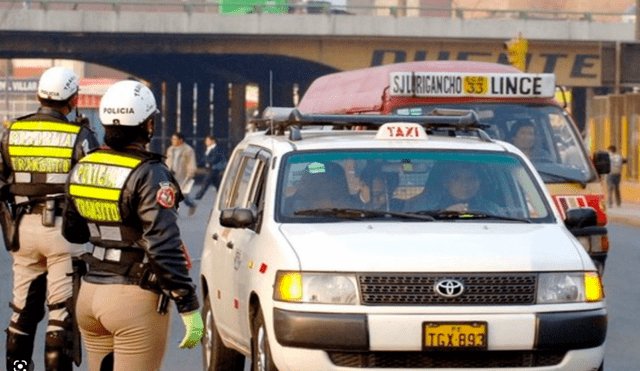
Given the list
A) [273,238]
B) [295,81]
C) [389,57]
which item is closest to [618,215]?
[389,57]

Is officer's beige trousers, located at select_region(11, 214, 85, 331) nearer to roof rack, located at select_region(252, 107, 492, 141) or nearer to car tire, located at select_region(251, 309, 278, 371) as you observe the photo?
car tire, located at select_region(251, 309, 278, 371)

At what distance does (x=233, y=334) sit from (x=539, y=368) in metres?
2.00

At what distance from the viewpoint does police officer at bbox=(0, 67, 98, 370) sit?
916 centimetres

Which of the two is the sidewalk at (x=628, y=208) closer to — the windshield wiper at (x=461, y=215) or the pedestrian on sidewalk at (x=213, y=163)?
the pedestrian on sidewalk at (x=213, y=163)

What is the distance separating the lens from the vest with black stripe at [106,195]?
6703 mm

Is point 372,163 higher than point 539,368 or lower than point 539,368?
higher

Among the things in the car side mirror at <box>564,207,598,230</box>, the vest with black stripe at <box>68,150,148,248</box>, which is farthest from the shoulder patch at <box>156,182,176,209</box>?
the car side mirror at <box>564,207,598,230</box>

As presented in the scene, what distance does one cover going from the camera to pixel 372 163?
9.20 m

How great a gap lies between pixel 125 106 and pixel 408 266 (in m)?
1.84

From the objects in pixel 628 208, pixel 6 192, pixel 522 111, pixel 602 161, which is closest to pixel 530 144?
pixel 522 111

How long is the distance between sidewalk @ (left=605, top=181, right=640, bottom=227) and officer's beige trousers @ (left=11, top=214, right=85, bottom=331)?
A: 25.9 m

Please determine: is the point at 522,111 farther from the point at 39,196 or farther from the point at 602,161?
the point at 39,196

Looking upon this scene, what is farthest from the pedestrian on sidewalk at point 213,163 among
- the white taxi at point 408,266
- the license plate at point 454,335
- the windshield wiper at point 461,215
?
the license plate at point 454,335

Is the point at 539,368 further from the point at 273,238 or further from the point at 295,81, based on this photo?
the point at 295,81
